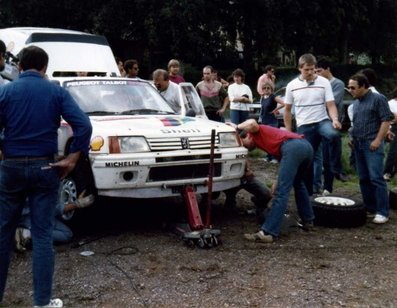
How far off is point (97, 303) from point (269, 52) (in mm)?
27613

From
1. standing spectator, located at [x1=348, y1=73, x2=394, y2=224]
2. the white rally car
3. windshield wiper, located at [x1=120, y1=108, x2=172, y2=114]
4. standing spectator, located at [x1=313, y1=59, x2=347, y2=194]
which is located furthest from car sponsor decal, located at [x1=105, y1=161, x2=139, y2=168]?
standing spectator, located at [x1=313, y1=59, x2=347, y2=194]

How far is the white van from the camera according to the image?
11828 millimetres

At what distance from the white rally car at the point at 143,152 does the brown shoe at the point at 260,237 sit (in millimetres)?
787

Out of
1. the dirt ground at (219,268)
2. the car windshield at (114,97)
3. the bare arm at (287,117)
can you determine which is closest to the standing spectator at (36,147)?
the dirt ground at (219,268)

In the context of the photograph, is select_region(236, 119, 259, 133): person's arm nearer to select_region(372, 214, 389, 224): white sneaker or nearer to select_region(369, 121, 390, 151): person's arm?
select_region(369, 121, 390, 151): person's arm

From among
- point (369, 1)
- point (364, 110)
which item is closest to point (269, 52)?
point (369, 1)

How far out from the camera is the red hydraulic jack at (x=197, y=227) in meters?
5.88

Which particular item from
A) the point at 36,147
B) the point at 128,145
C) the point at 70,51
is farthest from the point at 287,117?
the point at 70,51

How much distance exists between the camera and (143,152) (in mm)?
6164

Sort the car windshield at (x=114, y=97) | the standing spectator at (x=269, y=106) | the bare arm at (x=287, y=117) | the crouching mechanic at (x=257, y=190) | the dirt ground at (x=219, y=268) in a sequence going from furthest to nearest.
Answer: the standing spectator at (x=269, y=106), the bare arm at (x=287, y=117), the car windshield at (x=114, y=97), the crouching mechanic at (x=257, y=190), the dirt ground at (x=219, y=268)

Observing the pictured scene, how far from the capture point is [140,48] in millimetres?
31844

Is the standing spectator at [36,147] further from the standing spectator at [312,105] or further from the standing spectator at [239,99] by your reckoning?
the standing spectator at [239,99]

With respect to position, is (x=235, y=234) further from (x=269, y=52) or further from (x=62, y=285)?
(x=269, y=52)

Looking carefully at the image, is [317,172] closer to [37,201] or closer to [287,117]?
[287,117]
